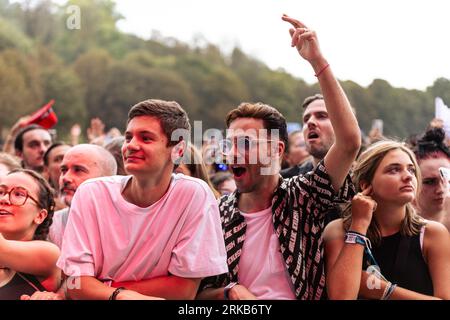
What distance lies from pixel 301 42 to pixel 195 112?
40.4 metres

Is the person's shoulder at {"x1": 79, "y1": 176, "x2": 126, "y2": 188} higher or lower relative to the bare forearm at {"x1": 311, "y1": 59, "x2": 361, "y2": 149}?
lower

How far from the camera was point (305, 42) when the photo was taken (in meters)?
3.30

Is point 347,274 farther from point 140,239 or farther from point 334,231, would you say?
point 140,239

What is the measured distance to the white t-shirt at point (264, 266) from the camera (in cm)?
332

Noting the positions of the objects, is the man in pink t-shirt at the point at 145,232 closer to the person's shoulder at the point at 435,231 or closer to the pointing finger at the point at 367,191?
the pointing finger at the point at 367,191

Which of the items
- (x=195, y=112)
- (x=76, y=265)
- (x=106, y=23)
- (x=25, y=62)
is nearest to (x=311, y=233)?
(x=76, y=265)

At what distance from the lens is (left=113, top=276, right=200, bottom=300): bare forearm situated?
3207mm

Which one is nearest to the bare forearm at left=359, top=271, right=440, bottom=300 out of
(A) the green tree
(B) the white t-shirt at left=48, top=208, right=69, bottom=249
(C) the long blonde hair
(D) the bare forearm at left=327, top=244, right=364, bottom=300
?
(D) the bare forearm at left=327, top=244, right=364, bottom=300

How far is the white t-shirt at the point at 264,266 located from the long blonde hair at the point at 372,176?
1.37 ft

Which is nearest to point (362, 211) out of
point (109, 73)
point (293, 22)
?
point (293, 22)

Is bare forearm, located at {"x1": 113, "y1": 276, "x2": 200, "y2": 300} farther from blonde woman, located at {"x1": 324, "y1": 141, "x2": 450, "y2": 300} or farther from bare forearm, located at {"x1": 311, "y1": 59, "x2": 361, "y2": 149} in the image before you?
bare forearm, located at {"x1": 311, "y1": 59, "x2": 361, "y2": 149}
